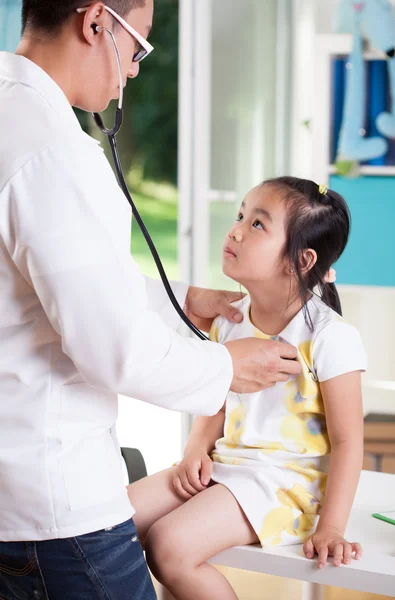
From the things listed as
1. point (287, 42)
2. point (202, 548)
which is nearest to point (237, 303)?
point (202, 548)

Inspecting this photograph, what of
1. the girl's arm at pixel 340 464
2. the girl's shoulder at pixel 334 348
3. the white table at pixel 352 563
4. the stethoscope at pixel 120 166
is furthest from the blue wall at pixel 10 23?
the white table at pixel 352 563

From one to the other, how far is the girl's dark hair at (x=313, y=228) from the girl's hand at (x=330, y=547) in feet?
1.38

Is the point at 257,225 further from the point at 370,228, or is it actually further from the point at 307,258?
the point at 370,228

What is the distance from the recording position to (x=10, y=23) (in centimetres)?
256

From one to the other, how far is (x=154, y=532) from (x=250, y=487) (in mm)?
180

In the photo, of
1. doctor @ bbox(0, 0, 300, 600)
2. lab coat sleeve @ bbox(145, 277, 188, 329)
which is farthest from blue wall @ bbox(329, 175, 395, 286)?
doctor @ bbox(0, 0, 300, 600)

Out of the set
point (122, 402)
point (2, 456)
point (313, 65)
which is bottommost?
point (122, 402)

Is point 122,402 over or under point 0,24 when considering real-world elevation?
under

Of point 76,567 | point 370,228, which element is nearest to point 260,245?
point 76,567

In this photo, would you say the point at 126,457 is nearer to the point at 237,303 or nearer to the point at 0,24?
the point at 237,303

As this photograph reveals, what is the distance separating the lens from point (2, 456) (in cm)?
108

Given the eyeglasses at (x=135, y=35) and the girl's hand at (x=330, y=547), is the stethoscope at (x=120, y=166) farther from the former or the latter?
the girl's hand at (x=330, y=547)

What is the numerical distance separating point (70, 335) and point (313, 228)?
686 mm

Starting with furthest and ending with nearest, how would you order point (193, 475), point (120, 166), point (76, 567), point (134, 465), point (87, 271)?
point (134, 465)
point (193, 475)
point (120, 166)
point (76, 567)
point (87, 271)
